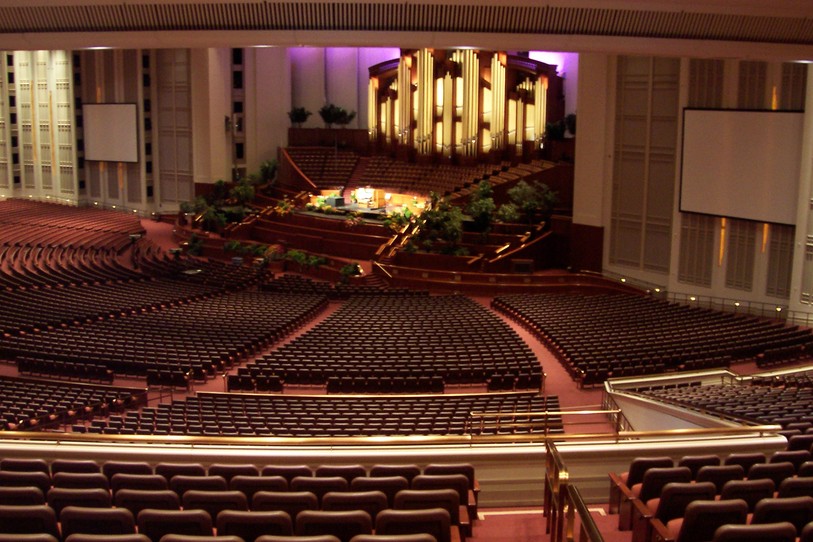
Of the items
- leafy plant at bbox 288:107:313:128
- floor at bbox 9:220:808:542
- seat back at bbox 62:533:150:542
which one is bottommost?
floor at bbox 9:220:808:542

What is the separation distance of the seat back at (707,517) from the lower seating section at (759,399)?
2.83 meters

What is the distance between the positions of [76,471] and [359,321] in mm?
11930

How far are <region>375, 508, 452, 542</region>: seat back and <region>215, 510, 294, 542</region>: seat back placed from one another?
0.44 meters

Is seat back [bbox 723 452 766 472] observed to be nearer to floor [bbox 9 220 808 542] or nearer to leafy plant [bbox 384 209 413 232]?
floor [bbox 9 220 808 542]

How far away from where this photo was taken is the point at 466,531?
14.0ft

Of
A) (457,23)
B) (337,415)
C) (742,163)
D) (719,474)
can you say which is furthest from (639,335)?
(719,474)

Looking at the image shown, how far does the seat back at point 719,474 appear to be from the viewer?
448 centimetres

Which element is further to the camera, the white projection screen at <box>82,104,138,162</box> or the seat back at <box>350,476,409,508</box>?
the white projection screen at <box>82,104,138,162</box>

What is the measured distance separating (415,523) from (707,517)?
1348mm

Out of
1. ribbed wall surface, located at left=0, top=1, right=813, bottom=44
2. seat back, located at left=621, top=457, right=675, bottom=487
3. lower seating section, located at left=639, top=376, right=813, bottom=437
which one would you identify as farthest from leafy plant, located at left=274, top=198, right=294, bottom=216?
seat back, located at left=621, top=457, right=675, bottom=487

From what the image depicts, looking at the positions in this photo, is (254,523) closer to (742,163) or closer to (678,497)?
(678,497)

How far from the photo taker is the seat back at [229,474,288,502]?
4.46 metres

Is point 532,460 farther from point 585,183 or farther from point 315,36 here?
point 585,183

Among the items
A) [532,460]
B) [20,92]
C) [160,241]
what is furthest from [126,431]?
[20,92]
